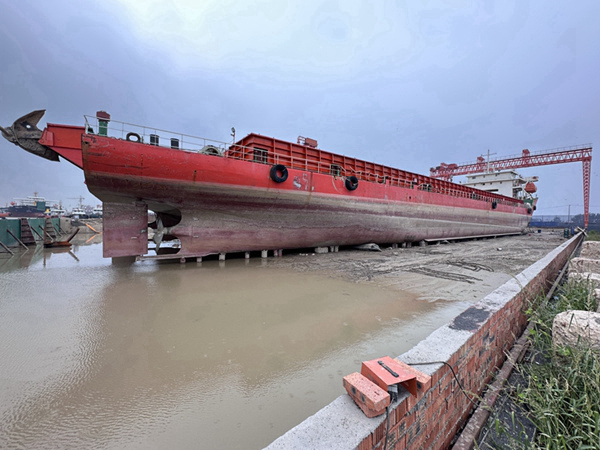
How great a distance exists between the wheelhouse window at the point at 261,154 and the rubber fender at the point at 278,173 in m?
0.77

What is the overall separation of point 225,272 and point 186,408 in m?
4.56

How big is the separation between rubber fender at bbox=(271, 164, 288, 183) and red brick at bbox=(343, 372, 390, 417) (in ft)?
21.5

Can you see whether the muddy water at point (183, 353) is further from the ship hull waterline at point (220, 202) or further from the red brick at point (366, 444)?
the ship hull waterline at point (220, 202)

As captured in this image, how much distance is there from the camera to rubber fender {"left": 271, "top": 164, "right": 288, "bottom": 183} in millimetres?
7315

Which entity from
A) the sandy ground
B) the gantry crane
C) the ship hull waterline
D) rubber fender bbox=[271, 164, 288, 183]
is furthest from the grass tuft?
the gantry crane

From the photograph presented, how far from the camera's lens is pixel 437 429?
60.3 inches

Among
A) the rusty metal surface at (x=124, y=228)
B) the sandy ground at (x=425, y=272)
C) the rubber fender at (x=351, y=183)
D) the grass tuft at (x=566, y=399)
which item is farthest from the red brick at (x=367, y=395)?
the rubber fender at (x=351, y=183)

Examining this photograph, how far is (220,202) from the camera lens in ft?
23.1

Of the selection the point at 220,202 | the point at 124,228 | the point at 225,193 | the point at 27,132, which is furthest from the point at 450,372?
the point at 27,132

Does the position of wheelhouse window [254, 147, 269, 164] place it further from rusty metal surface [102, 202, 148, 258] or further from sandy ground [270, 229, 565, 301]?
rusty metal surface [102, 202, 148, 258]

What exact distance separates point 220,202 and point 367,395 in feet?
21.8

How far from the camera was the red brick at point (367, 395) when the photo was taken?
3.57ft

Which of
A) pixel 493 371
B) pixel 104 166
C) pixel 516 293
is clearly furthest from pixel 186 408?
pixel 104 166

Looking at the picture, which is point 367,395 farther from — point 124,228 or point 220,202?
point 124,228
